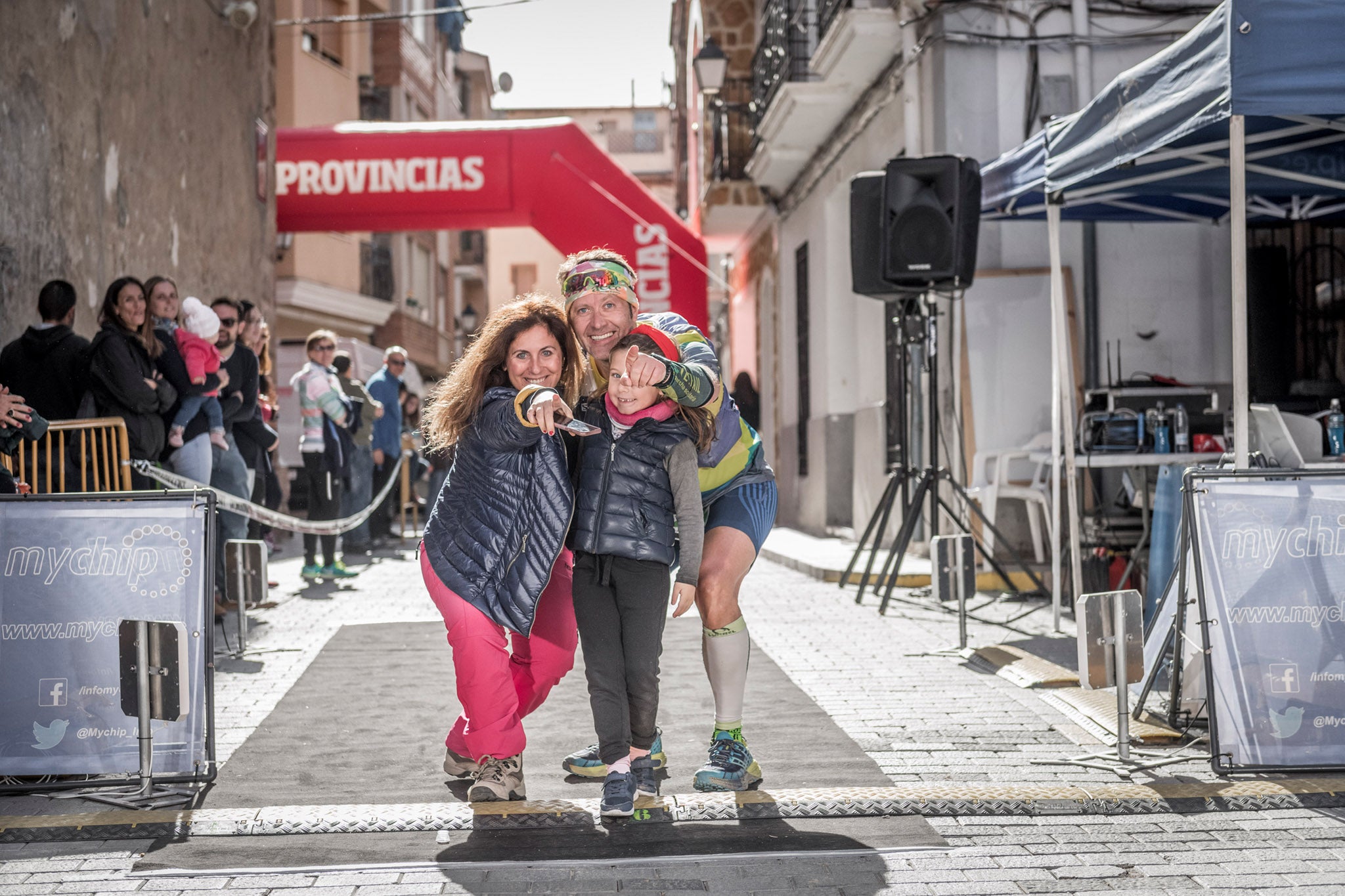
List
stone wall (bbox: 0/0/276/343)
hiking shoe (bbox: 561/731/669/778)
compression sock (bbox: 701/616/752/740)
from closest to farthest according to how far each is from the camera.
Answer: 1. compression sock (bbox: 701/616/752/740)
2. hiking shoe (bbox: 561/731/669/778)
3. stone wall (bbox: 0/0/276/343)

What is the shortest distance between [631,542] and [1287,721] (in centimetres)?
217

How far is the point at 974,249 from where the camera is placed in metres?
9.45

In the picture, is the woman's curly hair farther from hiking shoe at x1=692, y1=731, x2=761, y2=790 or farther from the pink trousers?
hiking shoe at x1=692, y1=731, x2=761, y2=790

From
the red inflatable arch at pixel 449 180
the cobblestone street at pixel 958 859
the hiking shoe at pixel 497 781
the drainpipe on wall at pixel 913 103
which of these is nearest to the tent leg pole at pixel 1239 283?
the cobblestone street at pixel 958 859

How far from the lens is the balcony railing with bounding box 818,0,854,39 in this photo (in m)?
13.3

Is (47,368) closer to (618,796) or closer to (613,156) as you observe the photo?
(618,796)

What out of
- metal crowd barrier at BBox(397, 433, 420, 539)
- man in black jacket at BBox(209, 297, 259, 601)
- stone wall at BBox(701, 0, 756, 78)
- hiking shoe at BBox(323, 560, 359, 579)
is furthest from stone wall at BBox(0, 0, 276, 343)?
stone wall at BBox(701, 0, 756, 78)

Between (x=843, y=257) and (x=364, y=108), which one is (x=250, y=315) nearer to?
(x=843, y=257)

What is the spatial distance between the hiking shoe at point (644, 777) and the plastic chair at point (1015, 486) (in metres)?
6.12

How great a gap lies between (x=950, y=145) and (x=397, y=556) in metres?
6.59

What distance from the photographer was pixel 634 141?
247 ft

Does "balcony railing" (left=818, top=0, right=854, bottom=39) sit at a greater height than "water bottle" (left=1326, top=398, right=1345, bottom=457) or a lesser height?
greater

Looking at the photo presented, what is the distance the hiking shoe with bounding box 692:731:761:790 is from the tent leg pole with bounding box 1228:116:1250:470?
6.64 feet

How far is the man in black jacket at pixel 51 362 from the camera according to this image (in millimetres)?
7570
